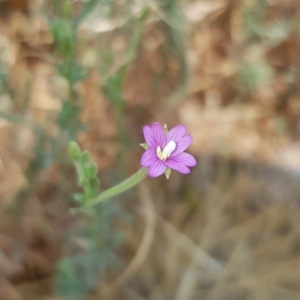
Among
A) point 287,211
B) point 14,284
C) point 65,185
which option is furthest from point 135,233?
point 287,211

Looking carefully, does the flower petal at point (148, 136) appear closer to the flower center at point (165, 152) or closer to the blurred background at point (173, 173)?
the flower center at point (165, 152)

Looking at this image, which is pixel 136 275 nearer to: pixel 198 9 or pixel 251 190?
pixel 251 190

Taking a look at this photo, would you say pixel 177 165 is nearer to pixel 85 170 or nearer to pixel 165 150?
pixel 165 150

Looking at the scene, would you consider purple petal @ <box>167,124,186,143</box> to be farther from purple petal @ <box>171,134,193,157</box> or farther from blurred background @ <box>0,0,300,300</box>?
blurred background @ <box>0,0,300,300</box>

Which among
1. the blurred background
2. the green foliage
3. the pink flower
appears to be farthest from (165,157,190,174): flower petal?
the blurred background

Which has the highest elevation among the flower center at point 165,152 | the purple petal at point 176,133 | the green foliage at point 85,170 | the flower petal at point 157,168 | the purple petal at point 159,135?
the purple petal at point 176,133

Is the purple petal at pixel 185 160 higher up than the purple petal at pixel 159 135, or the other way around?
the purple petal at pixel 159 135

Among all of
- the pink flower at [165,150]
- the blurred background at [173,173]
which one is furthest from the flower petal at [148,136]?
the blurred background at [173,173]
